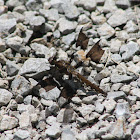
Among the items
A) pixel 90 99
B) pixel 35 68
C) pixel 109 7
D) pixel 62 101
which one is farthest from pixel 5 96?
pixel 109 7

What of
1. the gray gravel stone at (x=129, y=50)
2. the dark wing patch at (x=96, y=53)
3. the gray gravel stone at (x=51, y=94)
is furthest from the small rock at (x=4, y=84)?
the gray gravel stone at (x=129, y=50)

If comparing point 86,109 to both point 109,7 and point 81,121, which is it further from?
point 109,7

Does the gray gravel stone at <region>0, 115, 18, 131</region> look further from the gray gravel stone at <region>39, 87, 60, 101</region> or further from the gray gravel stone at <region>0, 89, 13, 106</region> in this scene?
the gray gravel stone at <region>39, 87, 60, 101</region>

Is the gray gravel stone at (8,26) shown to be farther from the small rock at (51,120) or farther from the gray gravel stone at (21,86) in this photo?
the small rock at (51,120)

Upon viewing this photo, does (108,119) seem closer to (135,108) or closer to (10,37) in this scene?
(135,108)

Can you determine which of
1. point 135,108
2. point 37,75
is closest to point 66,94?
point 37,75

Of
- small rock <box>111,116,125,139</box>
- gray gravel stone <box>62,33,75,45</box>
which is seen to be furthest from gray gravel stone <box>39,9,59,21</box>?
small rock <box>111,116,125,139</box>
